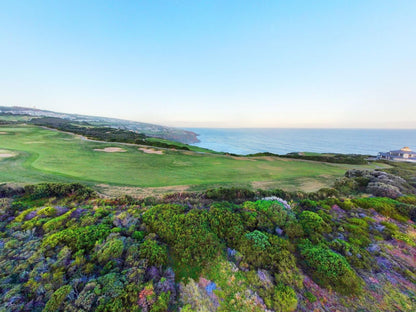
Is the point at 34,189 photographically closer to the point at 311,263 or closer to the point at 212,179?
the point at 212,179

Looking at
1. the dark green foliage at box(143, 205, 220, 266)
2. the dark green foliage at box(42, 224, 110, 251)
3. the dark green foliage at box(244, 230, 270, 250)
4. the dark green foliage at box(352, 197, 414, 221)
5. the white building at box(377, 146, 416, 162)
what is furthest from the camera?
the white building at box(377, 146, 416, 162)

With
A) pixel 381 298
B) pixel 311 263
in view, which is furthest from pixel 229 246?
pixel 381 298

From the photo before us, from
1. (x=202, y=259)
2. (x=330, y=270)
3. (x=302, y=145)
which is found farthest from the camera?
(x=302, y=145)

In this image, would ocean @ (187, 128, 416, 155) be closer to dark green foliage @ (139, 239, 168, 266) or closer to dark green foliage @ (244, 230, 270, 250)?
dark green foliage @ (244, 230, 270, 250)

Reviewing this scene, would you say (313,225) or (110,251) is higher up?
(313,225)

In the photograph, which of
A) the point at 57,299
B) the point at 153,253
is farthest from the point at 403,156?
the point at 57,299

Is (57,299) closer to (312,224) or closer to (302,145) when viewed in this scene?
(312,224)

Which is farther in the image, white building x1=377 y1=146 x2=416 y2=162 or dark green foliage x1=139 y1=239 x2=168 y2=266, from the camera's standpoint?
white building x1=377 y1=146 x2=416 y2=162

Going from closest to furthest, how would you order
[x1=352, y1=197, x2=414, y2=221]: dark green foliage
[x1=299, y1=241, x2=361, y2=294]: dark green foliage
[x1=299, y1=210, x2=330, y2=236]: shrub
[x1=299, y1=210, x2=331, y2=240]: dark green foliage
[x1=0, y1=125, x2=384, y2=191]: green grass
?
[x1=299, y1=241, x2=361, y2=294]: dark green foliage, [x1=299, y1=210, x2=331, y2=240]: dark green foliage, [x1=299, y1=210, x2=330, y2=236]: shrub, [x1=352, y1=197, x2=414, y2=221]: dark green foliage, [x1=0, y1=125, x2=384, y2=191]: green grass

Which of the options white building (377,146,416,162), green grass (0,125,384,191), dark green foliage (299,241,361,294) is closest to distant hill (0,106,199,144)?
green grass (0,125,384,191)
